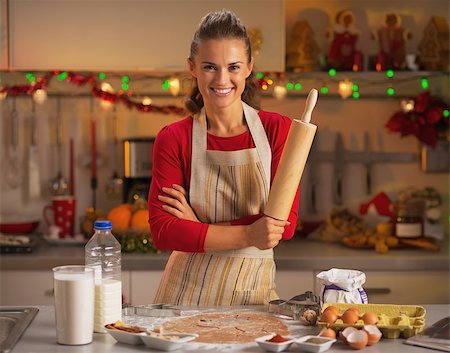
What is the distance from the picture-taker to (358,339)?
6.13ft

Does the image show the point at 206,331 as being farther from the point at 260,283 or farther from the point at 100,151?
the point at 100,151

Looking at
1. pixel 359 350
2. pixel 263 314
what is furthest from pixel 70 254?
pixel 359 350

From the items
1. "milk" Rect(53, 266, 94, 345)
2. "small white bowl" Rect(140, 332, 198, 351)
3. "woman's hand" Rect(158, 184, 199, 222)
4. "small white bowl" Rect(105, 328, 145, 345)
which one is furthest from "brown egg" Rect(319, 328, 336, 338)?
"woman's hand" Rect(158, 184, 199, 222)

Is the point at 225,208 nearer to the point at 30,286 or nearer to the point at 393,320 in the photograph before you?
the point at 393,320

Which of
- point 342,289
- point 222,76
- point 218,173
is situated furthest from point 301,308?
point 222,76

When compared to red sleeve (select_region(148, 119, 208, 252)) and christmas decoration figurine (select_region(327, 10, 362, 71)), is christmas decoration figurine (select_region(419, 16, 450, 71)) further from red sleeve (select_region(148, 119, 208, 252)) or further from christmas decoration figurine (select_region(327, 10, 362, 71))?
red sleeve (select_region(148, 119, 208, 252))

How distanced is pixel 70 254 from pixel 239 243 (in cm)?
149

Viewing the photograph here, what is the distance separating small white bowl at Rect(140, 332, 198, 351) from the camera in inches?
72.7

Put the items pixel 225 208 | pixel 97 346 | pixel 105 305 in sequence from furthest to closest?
pixel 225 208, pixel 105 305, pixel 97 346

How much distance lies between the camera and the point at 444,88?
4145mm

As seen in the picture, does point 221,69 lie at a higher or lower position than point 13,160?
higher

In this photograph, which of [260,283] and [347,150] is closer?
[260,283]

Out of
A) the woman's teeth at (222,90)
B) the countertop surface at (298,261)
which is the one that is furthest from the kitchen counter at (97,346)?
the countertop surface at (298,261)

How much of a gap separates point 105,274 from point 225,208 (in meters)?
0.54
